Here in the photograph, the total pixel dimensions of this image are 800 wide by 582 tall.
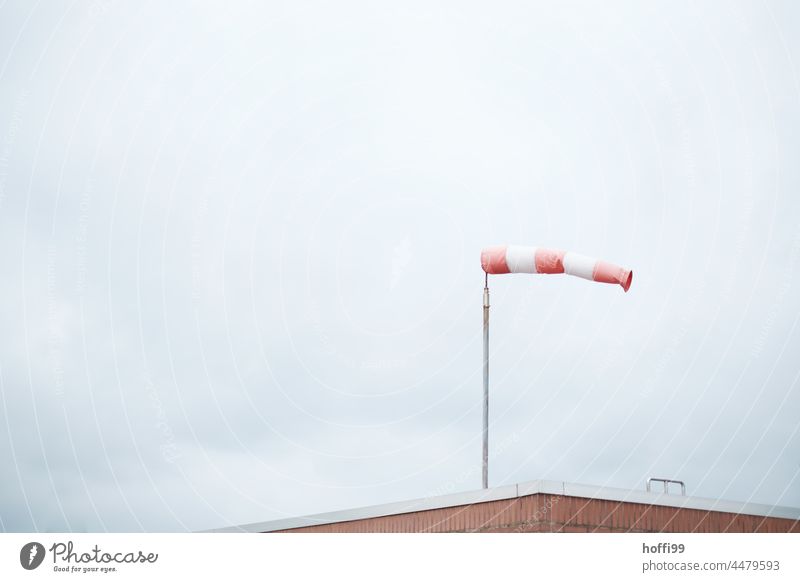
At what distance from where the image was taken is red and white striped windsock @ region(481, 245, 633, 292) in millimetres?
21938

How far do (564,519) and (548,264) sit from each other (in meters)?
7.61

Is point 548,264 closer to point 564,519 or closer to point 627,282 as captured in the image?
point 627,282

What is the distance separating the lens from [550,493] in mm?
16234

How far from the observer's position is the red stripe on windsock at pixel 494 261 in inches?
907

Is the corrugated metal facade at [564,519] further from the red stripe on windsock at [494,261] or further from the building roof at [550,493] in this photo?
the red stripe on windsock at [494,261]

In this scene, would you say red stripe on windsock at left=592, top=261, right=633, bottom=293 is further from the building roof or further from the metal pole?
the building roof

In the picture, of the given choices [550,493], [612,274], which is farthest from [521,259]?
[550,493]

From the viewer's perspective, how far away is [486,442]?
Result: 70.8ft

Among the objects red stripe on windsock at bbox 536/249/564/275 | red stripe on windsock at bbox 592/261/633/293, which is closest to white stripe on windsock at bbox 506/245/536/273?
red stripe on windsock at bbox 536/249/564/275

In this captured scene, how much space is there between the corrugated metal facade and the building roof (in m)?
0.07

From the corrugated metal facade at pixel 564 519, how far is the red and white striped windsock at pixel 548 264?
18.2 feet
